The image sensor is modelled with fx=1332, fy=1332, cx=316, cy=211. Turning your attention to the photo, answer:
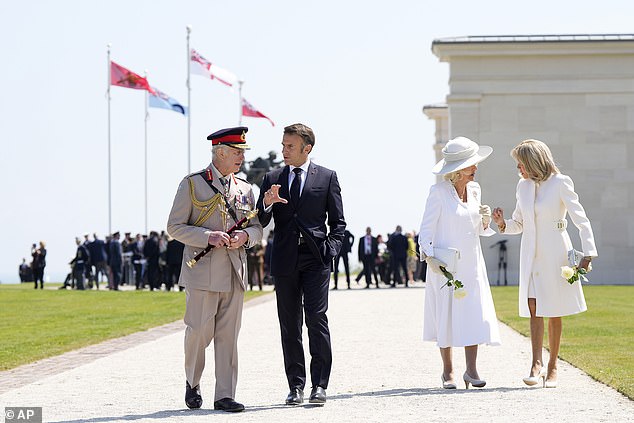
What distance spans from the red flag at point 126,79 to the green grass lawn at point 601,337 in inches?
1026

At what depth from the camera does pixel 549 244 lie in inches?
456

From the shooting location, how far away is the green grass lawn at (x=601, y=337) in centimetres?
1258

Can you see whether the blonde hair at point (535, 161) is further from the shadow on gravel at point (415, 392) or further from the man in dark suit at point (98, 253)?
the man in dark suit at point (98, 253)

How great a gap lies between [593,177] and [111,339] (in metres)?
27.7

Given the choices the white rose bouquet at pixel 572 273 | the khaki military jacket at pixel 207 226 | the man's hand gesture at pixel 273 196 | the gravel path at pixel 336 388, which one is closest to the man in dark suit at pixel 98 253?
the gravel path at pixel 336 388

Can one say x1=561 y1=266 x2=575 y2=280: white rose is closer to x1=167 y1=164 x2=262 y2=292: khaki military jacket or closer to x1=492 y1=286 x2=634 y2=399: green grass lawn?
x1=492 y1=286 x2=634 y2=399: green grass lawn

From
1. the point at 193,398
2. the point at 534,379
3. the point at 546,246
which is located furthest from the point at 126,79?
the point at 193,398

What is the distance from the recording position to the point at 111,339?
62.8 ft

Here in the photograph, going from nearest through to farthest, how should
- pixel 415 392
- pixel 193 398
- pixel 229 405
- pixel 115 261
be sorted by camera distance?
pixel 229 405 → pixel 193 398 → pixel 415 392 → pixel 115 261

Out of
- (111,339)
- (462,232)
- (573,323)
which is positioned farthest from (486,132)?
(462,232)

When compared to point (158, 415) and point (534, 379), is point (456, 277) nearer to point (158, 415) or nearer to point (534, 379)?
point (534, 379)

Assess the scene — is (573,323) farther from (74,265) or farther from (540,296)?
(74,265)

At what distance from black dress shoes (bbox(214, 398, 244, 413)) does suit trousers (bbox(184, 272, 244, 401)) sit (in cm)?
11

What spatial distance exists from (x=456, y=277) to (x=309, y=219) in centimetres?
160
